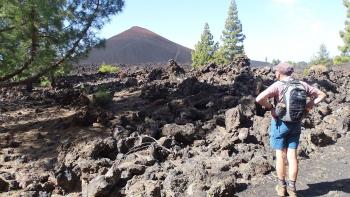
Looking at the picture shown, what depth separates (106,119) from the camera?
10812 mm

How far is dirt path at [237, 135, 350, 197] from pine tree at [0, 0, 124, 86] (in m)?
5.93

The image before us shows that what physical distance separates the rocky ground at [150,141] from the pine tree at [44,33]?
139 centimetres

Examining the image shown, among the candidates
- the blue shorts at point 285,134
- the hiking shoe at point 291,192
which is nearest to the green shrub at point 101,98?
the blue shorts at point 285,134

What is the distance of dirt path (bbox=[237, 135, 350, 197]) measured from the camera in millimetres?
5402

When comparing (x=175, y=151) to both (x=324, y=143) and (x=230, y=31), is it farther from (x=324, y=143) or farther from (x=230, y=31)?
(x=230, y=31)

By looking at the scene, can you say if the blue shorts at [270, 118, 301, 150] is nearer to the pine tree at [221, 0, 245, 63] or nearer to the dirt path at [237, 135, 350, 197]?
the dirt path at [237, 135, 350, 197]

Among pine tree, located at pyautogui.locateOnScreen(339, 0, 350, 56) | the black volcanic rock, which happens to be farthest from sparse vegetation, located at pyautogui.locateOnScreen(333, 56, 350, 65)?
the black volcanic rock

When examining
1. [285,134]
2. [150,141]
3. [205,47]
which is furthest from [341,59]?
[285,134]

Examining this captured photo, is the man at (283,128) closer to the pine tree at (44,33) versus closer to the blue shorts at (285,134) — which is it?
the blue shorts at (285,134)

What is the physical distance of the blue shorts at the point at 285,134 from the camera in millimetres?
4902

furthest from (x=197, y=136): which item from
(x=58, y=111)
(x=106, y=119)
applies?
(x=58, y=111)

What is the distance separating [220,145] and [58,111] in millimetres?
6592

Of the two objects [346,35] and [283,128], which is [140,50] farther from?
[283,128]

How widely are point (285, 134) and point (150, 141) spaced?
10.2 feet
